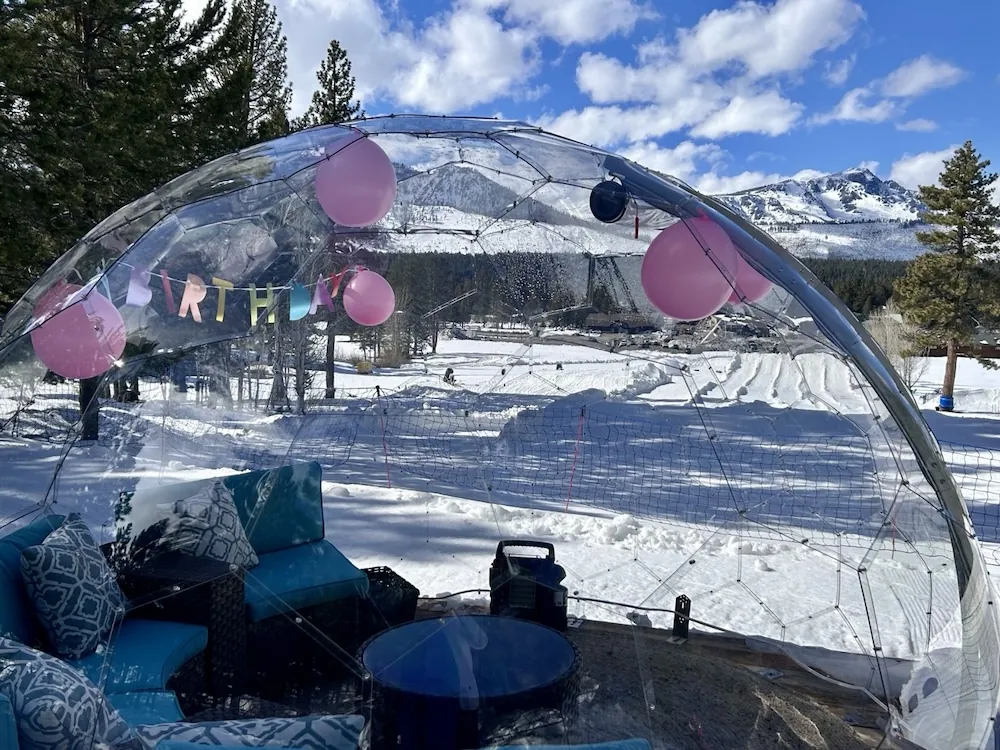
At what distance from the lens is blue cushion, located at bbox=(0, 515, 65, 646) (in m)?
2.15

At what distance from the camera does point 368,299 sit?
3139 millimetres

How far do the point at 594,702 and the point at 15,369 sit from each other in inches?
107

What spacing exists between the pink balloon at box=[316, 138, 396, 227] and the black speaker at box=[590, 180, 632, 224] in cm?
82

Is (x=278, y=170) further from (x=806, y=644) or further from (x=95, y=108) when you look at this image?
(x=95, y=108)

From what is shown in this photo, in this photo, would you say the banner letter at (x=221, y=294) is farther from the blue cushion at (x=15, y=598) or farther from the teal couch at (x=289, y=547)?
the blue cushion at (x=15, y=598)

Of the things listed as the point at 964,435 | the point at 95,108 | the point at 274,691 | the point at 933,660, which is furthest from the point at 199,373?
the point at 964,435

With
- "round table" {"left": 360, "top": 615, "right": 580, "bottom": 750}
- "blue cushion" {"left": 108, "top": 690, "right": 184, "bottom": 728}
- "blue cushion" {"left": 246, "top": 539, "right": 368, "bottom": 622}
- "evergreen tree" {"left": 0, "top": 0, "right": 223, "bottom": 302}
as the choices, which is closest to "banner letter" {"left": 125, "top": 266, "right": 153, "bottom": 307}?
"blue cushion" {"left": 246, "top": 539, "right": 368, "bottom": 622}

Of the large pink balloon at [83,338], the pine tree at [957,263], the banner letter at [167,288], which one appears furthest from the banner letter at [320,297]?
the pine tree at [957,263]

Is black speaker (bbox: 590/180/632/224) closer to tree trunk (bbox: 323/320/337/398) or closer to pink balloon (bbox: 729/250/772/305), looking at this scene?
pink balloon (bbox: 729/250/772/305)

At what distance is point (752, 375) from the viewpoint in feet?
7.48

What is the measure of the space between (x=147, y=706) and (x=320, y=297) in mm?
1719

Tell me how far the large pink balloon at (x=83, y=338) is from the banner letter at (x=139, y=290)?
0.24ft

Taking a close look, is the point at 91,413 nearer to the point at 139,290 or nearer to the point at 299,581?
the point at 139,290

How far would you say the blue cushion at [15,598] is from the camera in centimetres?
215
